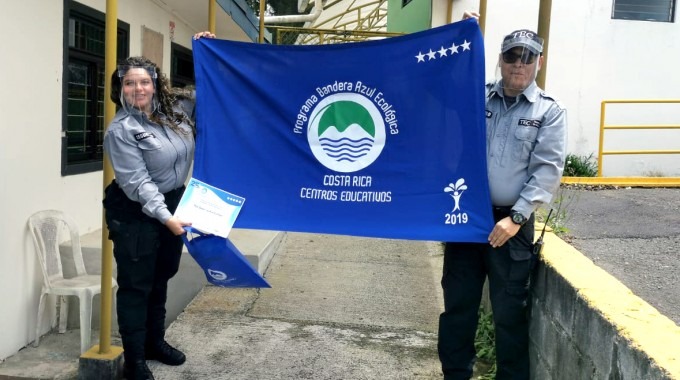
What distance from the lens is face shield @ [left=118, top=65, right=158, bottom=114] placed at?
317 cm

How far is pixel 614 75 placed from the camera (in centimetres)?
986

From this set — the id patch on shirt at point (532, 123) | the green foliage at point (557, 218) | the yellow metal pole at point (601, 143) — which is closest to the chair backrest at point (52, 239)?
the id patch on shirt at point (532, 123)

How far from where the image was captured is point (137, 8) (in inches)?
253

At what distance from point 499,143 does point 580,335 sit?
965 millimetres

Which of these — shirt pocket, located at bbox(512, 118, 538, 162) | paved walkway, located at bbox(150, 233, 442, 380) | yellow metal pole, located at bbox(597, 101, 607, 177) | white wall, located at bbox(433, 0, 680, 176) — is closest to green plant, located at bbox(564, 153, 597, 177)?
white wall, located at bbox(433, 0, 680, 176)

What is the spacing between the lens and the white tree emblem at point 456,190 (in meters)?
3.03

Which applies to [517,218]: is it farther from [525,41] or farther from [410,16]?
[410,16]

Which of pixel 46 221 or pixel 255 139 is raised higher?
pixel 255 139

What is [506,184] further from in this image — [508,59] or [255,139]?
[255,139]

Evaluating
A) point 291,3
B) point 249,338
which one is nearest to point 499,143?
point 249,338

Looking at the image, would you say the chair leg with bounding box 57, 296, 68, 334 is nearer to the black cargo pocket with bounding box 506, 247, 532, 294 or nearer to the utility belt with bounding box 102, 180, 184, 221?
the utility belt with bounding box 102, 180, 184, 221

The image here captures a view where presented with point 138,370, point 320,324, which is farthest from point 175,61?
point 138,370

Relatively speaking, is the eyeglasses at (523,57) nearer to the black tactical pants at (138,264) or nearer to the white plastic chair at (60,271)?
the black tactical pants at (138,264)

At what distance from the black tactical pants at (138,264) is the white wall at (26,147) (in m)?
1.34
